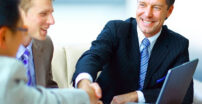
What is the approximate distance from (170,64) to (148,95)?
0.26 meters

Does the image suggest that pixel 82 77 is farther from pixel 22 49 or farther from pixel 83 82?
pixel 22 49

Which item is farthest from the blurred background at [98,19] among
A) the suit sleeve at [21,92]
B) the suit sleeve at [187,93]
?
the suit sleeve at [21,92]

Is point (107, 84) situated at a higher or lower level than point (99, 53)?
lower

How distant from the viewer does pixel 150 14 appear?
6.45 feet

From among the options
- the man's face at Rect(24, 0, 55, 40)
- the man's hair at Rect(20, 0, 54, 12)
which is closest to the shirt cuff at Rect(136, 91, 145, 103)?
the man's face at Rect(24, 0, 55, 40)

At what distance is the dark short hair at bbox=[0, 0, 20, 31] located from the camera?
801mm

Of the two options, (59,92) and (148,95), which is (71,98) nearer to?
(59,92)

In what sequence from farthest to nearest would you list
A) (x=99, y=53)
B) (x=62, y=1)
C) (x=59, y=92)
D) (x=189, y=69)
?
(x=62, y=1), (x=99, y=53), (x=189, y=69), (x=59, y=92)

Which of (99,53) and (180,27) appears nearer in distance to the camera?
(99,53)

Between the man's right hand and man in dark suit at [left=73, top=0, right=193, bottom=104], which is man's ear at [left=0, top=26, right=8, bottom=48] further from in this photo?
man in dark suit at [left=73, top=0, right=193, bottom=104]

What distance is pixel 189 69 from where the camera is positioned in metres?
1.62

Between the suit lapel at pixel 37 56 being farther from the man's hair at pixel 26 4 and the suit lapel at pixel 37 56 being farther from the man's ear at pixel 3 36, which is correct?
the man's ear at pixel 3 36

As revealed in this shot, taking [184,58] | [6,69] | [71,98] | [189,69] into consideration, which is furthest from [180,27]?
[6,69]

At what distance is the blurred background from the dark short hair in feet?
6.78
